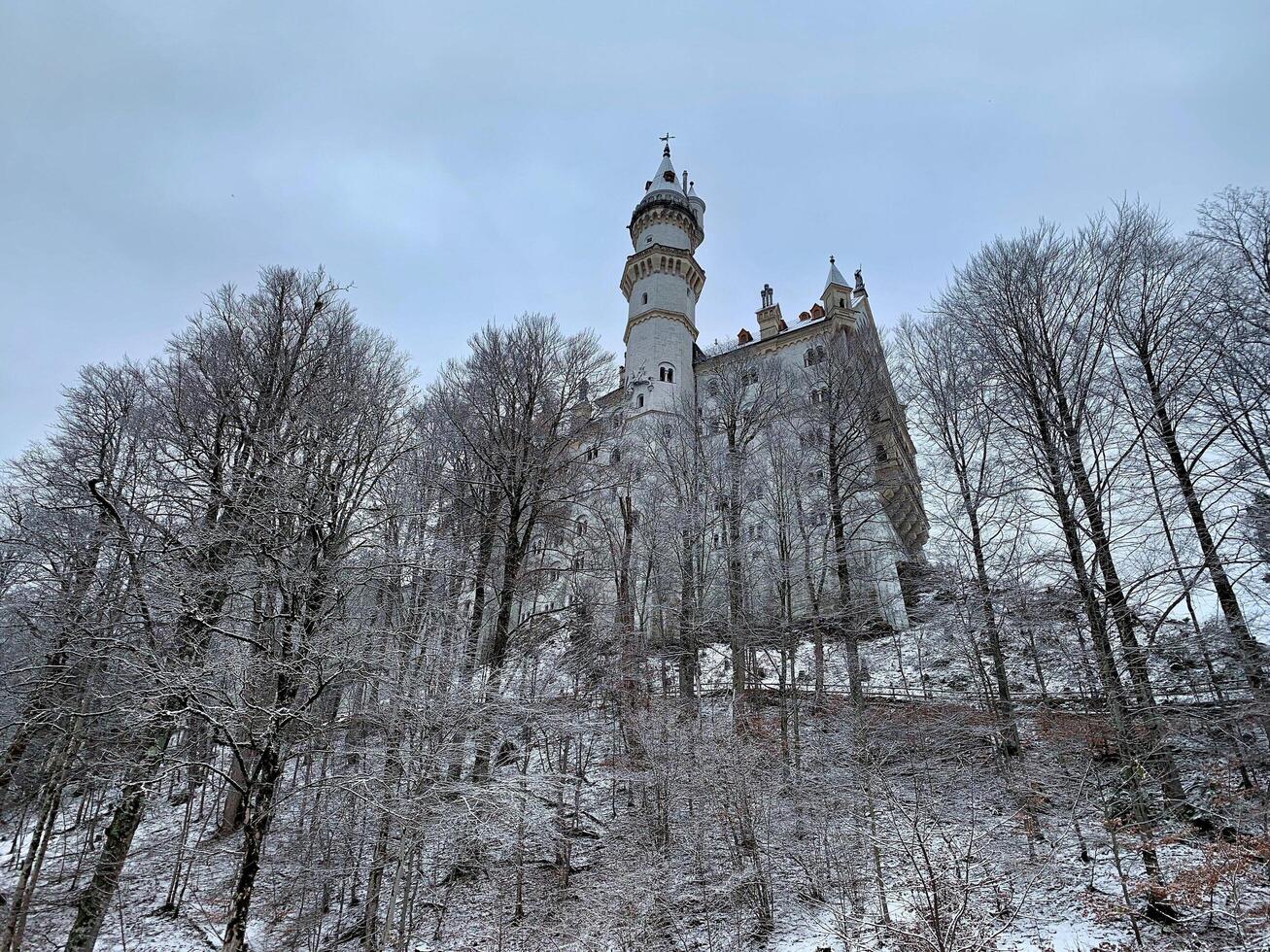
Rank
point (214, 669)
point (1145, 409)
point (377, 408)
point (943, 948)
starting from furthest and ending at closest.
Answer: point (377, 408) < point (1145, 409) < point (214, 669) < point (943, 948)

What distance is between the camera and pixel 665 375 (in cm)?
4066

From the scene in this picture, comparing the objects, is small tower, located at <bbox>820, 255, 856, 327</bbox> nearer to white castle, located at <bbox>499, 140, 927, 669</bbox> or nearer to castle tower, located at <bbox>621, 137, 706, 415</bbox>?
castle tower, located at <bbox>621, 137, 706, 415</bbox>

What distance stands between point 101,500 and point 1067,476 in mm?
17146

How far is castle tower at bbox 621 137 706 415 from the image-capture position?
4037cm

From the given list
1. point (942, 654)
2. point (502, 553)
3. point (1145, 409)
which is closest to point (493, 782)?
point (502, 553)

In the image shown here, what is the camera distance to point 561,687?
18906 mm

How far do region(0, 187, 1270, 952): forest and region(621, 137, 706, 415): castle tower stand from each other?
64.6 ft

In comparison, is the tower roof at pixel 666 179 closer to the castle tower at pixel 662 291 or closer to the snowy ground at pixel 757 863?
the castle tower at pixel 662 291

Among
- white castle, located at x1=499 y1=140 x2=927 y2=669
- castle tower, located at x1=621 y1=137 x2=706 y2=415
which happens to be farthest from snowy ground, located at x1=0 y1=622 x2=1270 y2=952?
castle tower, located at x1=621 y1=137 x2=706 y2=415

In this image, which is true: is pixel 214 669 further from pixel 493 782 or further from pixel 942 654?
pixel 942 654

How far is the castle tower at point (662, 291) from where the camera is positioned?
40.4 meters

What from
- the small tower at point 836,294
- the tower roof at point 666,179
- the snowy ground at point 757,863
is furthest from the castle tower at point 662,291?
the snowy ground at point 757,863

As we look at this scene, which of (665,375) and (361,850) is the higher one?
(665,375)

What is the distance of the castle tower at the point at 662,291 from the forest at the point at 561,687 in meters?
19.7
